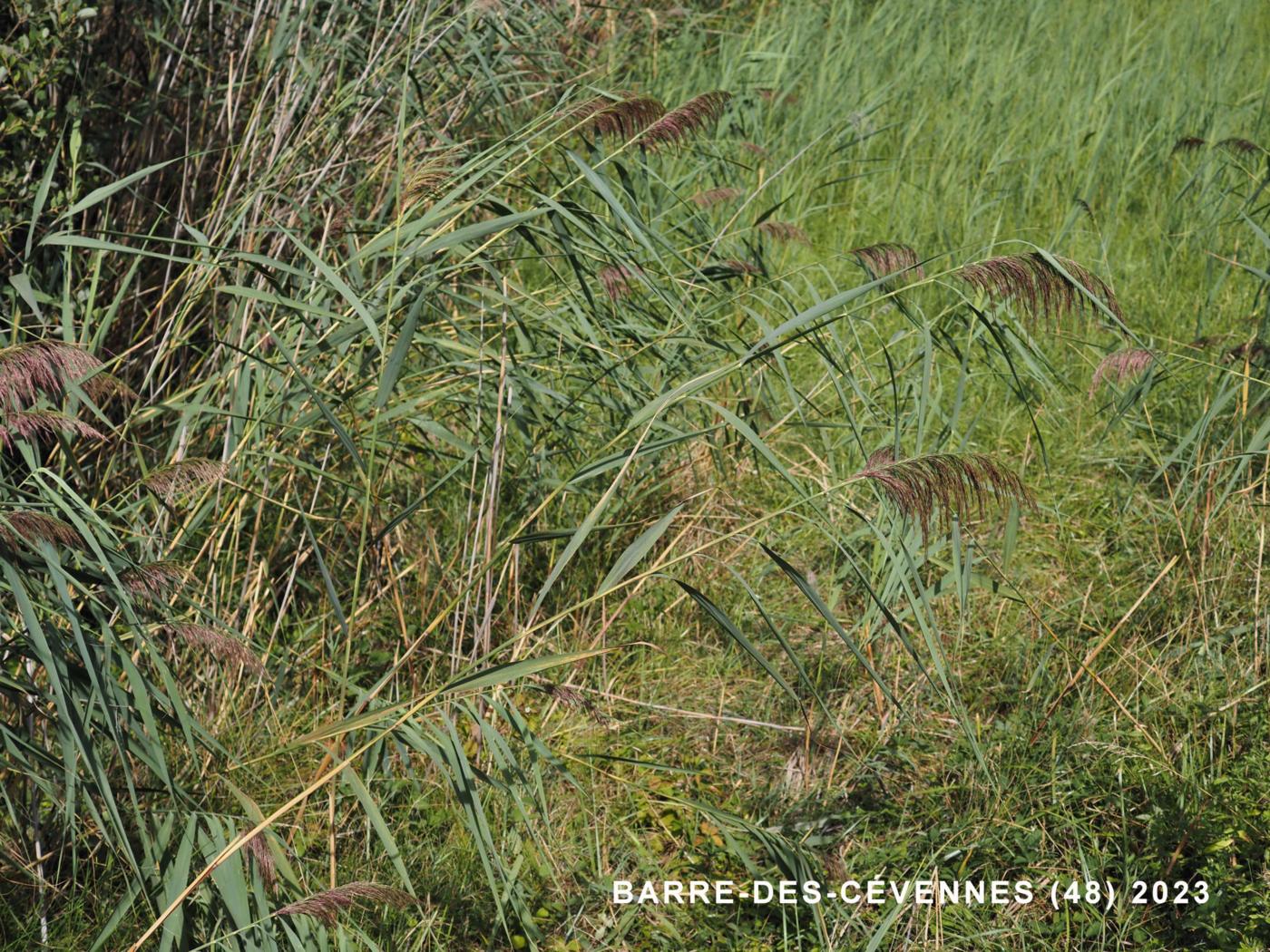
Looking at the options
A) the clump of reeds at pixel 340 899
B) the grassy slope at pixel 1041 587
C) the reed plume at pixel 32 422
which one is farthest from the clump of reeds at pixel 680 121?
the clump of reeds at pixel 340 899

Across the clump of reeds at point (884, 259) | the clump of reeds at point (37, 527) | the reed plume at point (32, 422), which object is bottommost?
the clump of reeds at point (37, 527)

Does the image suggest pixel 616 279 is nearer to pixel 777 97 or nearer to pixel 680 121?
pixel 680 121

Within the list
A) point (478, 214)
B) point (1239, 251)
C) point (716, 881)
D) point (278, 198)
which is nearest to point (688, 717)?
point (716, 881)

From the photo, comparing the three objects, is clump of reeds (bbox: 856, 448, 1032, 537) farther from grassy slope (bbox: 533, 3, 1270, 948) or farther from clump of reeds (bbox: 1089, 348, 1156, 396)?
clump of reeds (bbox: 1089, 348, 1156, 396)

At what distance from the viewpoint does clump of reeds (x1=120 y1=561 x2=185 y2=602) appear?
6.39 ft

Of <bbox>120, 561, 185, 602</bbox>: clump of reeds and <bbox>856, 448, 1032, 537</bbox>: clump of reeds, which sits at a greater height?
<bbox>856, 448, 1032, 537</bbox>: clump of reeds

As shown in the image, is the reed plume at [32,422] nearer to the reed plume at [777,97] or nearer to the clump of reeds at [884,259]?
the clump of reeds at [884,259]

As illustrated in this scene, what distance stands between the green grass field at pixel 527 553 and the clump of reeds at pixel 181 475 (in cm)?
1

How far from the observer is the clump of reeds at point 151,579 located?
1948 mm

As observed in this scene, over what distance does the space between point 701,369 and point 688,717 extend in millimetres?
730

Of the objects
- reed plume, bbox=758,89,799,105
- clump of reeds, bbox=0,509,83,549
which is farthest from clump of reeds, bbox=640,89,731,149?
reed plume, bbox=758,89,799,105

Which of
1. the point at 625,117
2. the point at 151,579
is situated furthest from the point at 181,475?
the point at 625,117

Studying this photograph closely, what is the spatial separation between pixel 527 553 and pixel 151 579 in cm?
124

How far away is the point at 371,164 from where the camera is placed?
3.37 m
